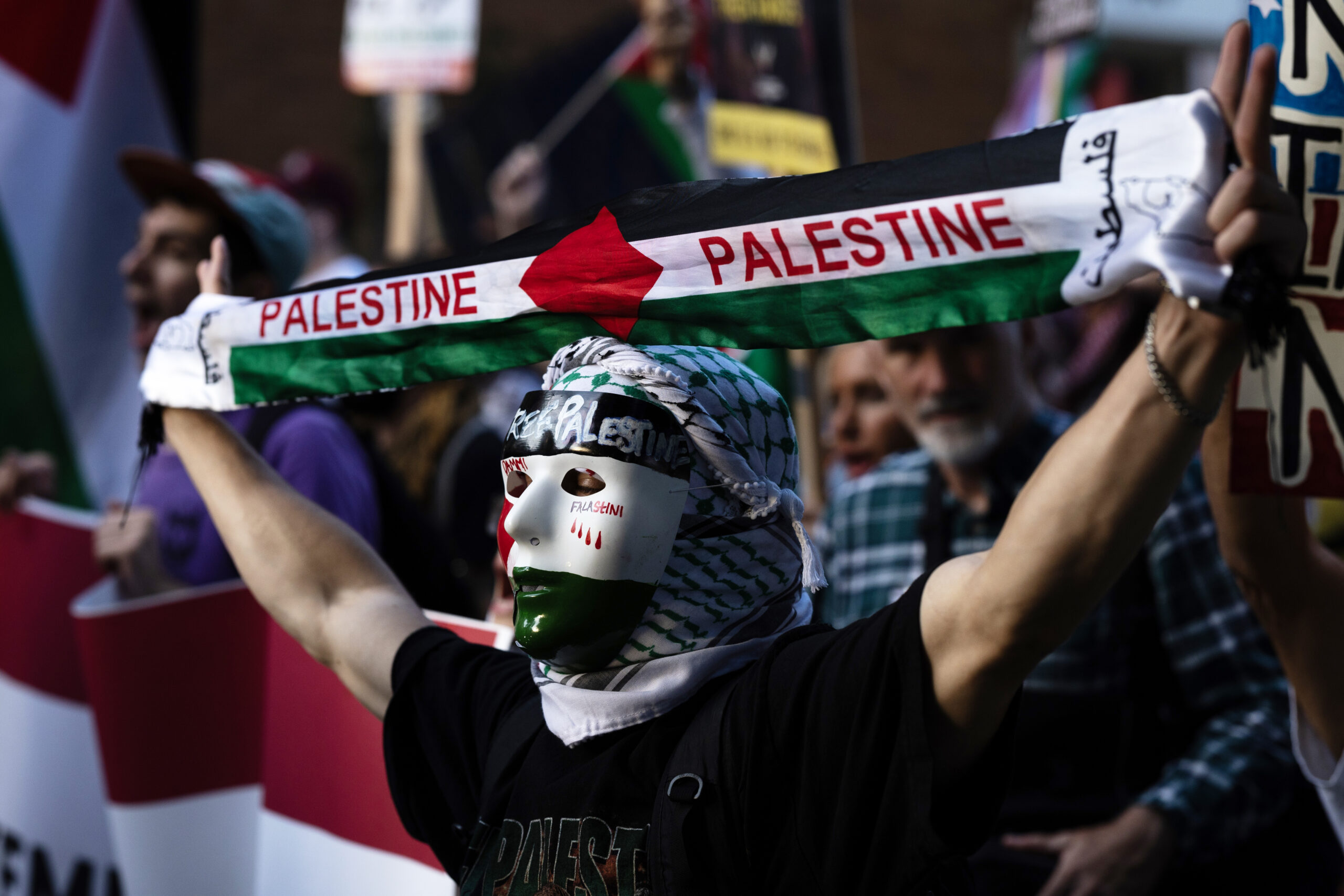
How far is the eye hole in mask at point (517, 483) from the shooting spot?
6.47 ft

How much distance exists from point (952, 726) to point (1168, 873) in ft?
5.46

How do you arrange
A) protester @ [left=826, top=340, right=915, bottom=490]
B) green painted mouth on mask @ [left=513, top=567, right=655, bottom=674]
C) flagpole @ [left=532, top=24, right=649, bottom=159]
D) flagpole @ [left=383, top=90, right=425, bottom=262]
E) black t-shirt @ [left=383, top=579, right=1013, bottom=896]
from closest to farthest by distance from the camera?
black t-shirt @ [left=383, top=579, right=1013, bottom=896] < green painted mouth on mask @ [left=513, top=567, right=655, bottom=674] < protester @ [left=826, top=340, right=915, bottom=490] < flagpole @ [left=383, top=90, right=425, bottom=262] < flagpole @ [left=532, top=24, right=649, bottom=159]

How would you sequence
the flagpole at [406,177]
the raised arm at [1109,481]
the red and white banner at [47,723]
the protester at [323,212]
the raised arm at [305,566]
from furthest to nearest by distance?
1. the flagpole at [406,177]
2. the protester at [323,212]
3. the red and white banner at [47,723]
4. the raised arm at [305,566]
5. the raised arm at [1109,481]

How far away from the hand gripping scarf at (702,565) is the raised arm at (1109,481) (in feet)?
1.48

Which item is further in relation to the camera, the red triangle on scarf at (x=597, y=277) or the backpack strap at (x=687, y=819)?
the red triangle on scarf at (x=597, y=277)

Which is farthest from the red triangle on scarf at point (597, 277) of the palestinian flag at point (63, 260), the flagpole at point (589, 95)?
the flagpole at point (589, 95)

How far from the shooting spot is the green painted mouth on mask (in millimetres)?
1865

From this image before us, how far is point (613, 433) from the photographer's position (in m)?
1.89

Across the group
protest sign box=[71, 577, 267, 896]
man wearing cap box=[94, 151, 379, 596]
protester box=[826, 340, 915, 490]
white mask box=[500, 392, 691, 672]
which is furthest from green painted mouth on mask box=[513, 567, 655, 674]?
protester box=[826, 340, 915, 490]

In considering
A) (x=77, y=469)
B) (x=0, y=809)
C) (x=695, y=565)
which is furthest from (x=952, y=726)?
(x=77, y=469)

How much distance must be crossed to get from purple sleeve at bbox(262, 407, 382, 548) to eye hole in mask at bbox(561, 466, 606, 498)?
1206 millimetres

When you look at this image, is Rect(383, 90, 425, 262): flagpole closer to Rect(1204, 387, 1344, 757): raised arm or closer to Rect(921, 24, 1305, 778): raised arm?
Rect(1204, 387, 1344, 757): raised arm

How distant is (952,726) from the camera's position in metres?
1.57

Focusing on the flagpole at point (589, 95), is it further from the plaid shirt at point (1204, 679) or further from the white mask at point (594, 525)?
the white mask at point (594, 525)
